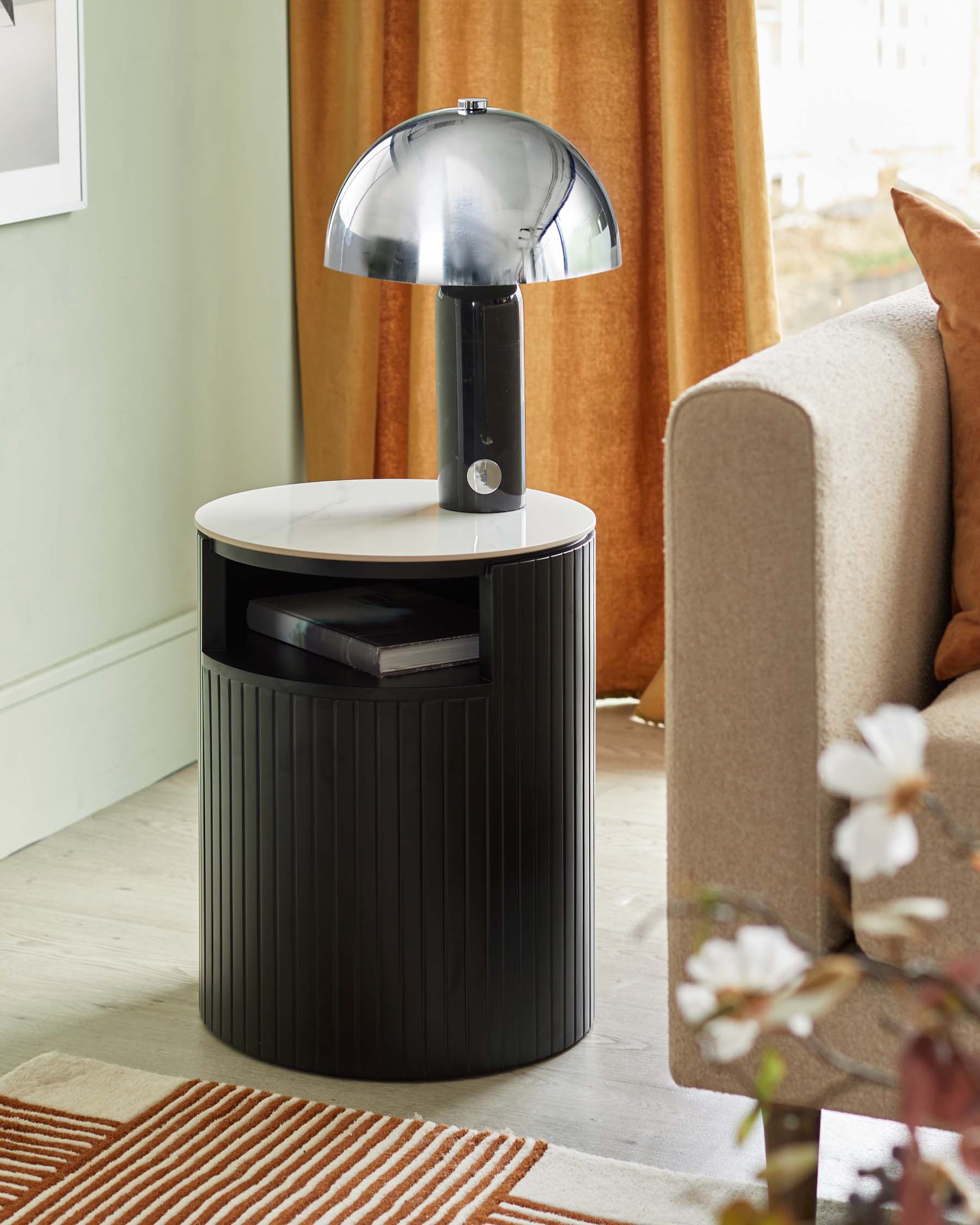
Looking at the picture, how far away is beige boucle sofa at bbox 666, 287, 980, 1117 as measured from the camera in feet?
4.08

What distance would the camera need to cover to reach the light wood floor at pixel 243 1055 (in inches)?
62.9

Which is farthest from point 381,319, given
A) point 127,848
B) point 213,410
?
point 127,848

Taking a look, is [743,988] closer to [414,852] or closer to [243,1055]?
[414,852]

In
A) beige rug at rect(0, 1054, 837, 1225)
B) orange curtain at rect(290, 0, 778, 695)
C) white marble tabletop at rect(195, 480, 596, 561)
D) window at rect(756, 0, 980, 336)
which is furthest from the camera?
orange curtain at rect(290, 0, 778, 695)

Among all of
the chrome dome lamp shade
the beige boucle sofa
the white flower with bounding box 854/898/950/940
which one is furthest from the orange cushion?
the white flower with bounding box 854/898/950/940

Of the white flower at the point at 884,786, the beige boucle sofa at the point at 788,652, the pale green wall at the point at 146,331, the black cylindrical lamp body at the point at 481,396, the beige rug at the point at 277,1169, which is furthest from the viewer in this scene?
the pale green wall at the point at 146,331

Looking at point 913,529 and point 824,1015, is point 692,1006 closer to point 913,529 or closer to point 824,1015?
point 824,1015

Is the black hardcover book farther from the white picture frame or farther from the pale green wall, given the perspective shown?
the white picture frame

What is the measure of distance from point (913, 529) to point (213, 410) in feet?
5.16

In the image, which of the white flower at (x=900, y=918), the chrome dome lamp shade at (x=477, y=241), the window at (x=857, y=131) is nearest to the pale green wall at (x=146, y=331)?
the chrome dome lamp shade at (x=477, y=241)

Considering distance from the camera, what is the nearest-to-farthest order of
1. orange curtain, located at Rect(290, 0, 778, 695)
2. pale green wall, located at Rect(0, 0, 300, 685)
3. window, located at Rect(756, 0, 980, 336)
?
1. pale green wall, located at Rect(0, 0, 300, 685)
2. window, located at Rect(756, 0, 980, 336)
3. orange curtain, located at Rect(290, 0, 778, 695)

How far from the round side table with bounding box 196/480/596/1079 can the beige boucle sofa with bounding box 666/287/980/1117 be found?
11.7 inches

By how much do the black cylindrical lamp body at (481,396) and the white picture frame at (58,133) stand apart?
2.66ft

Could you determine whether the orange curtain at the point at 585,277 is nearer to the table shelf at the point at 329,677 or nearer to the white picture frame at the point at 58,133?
the white picture frame at the point at 58,133
